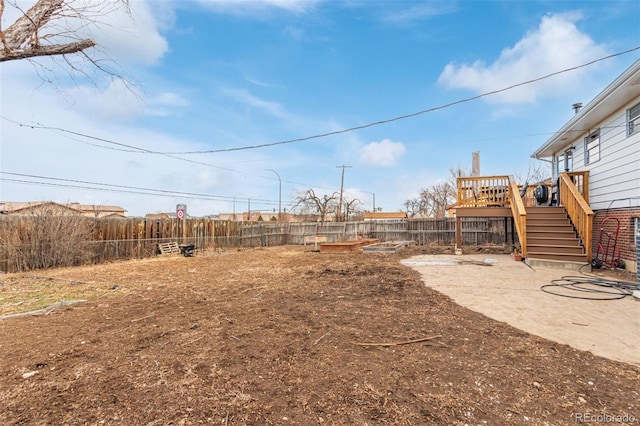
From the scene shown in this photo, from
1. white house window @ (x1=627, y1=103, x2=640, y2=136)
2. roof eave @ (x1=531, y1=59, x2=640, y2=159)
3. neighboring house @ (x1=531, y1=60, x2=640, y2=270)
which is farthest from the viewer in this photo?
white house window @ (x1=627, y1=103, x2=640, y2=136)

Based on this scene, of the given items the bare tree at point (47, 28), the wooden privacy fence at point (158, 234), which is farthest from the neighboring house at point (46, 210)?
the bare tree at point (47, 28)

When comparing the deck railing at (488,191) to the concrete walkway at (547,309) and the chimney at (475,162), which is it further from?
the chimney at (475,162)

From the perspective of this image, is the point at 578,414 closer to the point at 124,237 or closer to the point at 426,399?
the point at 426,399

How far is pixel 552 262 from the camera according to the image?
24.5ft

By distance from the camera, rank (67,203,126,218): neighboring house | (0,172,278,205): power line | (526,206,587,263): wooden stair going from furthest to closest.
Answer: (0,172,278,205): power line, (67,203,126,218): neighboring house, (526,206,587,263): wooden stair

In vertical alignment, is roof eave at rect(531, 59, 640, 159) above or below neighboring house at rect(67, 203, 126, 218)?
above

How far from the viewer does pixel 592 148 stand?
875 cm

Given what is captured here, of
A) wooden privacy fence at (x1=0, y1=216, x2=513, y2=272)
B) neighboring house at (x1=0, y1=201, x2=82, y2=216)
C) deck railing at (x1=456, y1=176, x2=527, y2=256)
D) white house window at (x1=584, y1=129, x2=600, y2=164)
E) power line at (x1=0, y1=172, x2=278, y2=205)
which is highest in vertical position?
power line at (x1=0, y1=172, x2=278, y2=205)

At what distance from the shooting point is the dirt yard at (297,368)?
1926 mm

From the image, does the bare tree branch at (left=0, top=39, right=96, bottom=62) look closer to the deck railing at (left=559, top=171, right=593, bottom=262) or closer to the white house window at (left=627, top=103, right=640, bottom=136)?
the deck railing at (left=559, top=171, right=593, bottom=262)

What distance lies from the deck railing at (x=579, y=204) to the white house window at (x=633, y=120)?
1.73 meters

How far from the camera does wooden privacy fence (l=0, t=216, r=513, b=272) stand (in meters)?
9.23

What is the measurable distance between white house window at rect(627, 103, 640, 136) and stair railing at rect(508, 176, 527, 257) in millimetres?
2748

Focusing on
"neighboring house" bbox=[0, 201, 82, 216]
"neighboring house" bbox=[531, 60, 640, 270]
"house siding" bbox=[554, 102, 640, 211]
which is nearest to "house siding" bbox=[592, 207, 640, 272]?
"neighboring house" bbox=[531, 60, 640, 270]
